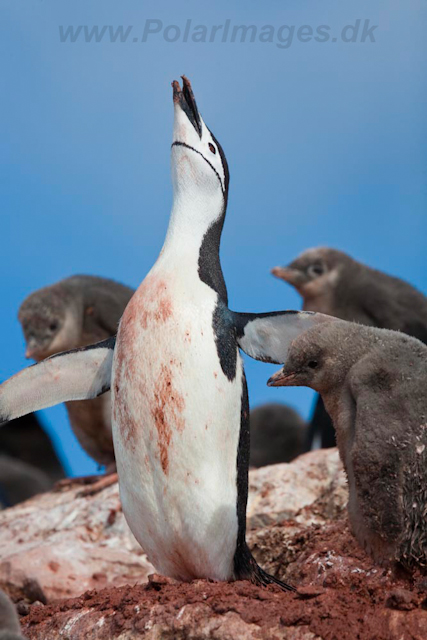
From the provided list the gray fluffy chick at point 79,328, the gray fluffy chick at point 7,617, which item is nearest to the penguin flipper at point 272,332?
the gray fluffy chick at point 7,617

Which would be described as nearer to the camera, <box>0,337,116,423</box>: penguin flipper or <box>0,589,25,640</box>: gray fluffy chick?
<box>0,589,25,640</box>: gray fluffy chick

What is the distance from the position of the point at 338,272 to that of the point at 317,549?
14.0 ft

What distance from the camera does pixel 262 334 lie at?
9.64 ft

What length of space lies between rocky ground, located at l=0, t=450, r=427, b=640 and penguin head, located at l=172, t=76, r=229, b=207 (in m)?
1.33

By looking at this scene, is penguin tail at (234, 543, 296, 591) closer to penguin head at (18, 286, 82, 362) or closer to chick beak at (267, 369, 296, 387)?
chick beak at (267, 369, 296, 387)

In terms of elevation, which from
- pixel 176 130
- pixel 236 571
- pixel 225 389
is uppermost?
pixel 176 130

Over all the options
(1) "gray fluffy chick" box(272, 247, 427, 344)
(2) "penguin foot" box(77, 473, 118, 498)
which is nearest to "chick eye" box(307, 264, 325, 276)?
(1) "gray fluffy chick" box(272, 247, 427, 344)

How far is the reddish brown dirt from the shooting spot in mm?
2119

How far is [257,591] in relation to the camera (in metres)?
2.37

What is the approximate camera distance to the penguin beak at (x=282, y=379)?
269 centimetres

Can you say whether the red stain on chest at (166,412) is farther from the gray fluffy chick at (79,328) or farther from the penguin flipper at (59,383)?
the gray fluffy chick at (79,328)

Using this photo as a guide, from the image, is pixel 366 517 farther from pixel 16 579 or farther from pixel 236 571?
pixel 16 579

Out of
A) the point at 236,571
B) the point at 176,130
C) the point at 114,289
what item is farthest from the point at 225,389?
the point at 114,289

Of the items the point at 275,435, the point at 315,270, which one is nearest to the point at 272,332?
the point at 315,270
